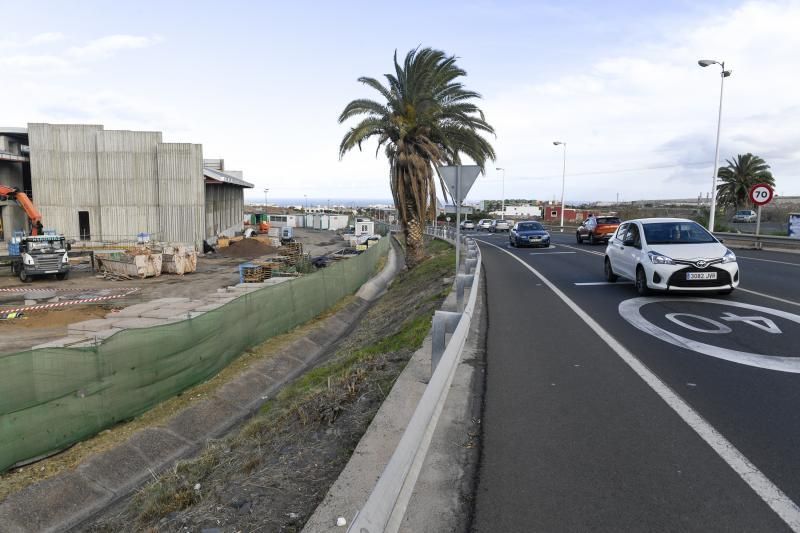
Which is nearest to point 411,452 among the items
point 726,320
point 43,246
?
point 726,320

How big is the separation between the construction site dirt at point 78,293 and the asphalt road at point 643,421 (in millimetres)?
16724

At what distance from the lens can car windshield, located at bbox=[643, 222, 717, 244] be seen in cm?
1147

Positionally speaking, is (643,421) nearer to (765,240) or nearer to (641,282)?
(641,282)

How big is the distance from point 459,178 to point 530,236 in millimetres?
19641

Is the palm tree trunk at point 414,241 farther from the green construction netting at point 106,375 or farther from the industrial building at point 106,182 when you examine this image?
the industrial building at point 106,182

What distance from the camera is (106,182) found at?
44.7 metres

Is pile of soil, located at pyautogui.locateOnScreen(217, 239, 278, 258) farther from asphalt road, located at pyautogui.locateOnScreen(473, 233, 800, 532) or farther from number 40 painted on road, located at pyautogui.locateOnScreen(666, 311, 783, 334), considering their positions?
number 40 painted on road, located at pyautogui.locateOnScreen(666, 311, 783, 334)

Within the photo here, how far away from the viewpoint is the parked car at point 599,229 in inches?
1208

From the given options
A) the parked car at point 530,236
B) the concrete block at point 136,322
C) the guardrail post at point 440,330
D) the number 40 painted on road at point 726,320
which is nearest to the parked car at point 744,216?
the parked car at point 530,236

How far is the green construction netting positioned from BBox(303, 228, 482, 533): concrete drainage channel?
705cm

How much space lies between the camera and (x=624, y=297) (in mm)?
11391

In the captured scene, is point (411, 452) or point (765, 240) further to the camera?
point (765, 240)

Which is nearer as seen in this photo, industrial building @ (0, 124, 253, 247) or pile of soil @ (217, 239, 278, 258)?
industrial building @ (0, 124, 253, 247)

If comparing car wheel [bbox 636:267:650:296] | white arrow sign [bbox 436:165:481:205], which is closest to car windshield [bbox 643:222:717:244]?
car wheel [bbox 636:267:650:296]
